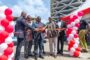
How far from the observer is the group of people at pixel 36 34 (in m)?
10.0

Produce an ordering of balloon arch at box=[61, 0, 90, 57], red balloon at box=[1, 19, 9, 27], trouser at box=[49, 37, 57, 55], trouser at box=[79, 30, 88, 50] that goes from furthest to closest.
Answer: trouser at box=[79, 30, 88, 50] → balloon arch at box=[61, 0, 90, 57] → trouser at box=[49, 37, 57, 55] → red balloon at box=[1, 19, 9, 27]

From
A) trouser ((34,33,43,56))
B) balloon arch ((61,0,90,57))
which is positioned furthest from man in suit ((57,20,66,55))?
trouser ((34,33,43,56))

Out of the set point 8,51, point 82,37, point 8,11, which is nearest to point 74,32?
point 82,37

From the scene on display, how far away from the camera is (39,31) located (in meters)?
11.6

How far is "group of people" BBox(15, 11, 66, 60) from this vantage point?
10.0 meters

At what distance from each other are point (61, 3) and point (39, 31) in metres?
118

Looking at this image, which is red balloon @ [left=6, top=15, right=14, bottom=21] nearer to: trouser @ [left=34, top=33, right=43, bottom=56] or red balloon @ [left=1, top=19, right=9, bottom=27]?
red balloon @ [left=1, top=19, right=9, bottom=27]

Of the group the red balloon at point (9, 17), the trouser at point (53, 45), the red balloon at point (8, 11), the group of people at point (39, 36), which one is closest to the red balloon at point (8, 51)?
the red balloon at point (9, 17)

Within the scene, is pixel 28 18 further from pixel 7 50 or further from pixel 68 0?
pixel 68 0

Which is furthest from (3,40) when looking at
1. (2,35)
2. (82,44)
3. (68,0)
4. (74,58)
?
(68,0)

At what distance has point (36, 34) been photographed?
11703mm

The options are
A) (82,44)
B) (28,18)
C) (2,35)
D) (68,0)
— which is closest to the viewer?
(2,35)

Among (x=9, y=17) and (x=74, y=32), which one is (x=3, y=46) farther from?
(x=74, y=32)

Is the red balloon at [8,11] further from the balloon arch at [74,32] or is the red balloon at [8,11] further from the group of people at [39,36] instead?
the balloon arch at [74,32]
